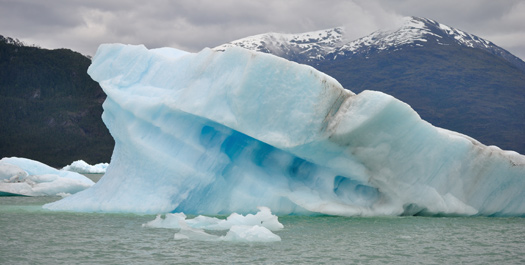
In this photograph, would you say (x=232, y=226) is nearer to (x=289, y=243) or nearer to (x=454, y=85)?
(x=289, y=243)

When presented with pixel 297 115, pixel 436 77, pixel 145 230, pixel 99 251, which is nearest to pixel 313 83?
pixel 297 115

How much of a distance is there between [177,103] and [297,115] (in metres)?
2.52

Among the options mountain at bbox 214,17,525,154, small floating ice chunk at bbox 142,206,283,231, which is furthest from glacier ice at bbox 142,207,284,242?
mountain at bbox 214,17,525,154

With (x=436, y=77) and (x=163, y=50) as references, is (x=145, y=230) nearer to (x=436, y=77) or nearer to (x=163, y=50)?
(x=163, y=50)

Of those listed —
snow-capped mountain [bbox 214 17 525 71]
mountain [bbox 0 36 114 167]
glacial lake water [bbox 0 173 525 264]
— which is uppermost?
snow-capped mountain [bbox 214 17 525 71]

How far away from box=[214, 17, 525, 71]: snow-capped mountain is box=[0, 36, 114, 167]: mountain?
49880mm

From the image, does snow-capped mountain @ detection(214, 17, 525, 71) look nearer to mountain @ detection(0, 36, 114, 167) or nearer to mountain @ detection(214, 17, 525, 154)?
mountain @ detection(214, 17, 525, 154)

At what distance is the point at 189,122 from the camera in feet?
43.1

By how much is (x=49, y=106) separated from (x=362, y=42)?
81589mm

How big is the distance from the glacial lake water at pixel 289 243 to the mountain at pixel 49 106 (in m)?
69.4

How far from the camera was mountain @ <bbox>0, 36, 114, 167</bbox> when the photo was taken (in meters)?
81.8

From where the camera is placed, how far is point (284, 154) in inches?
507

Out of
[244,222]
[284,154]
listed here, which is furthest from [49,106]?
[244,222]

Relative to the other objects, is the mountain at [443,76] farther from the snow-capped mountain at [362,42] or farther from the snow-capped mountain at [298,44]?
the snow-capped mountain at [298,44]
